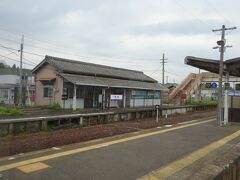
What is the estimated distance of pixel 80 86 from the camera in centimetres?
2739

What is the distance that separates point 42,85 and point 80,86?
4046 millimetres

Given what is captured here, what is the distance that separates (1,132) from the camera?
12.7 metres

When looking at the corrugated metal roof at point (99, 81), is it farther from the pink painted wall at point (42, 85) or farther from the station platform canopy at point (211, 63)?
the station platform canopy at point (211, 63)

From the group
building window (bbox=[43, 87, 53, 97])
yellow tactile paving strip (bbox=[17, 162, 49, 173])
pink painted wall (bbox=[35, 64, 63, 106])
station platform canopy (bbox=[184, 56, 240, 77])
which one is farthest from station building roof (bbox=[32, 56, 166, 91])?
yellow tactile paving strip (bbox=[17, 162, 49, 173])

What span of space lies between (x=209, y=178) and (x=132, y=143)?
527cm

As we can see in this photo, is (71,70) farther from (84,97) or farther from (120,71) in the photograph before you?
(120,71)

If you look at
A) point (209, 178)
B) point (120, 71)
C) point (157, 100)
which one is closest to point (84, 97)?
point (120, 71)

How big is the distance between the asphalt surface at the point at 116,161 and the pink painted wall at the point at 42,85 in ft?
52.7

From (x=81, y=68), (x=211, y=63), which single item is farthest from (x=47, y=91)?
(x=211, y=63)

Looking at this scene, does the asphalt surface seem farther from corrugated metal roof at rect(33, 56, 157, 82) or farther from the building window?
the building window

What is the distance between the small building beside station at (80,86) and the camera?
26234 mm

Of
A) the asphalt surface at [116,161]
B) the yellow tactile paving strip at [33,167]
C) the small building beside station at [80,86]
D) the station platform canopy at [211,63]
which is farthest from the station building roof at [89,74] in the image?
the yellow tactile paving strip at [33,167]

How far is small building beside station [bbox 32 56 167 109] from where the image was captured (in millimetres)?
26234

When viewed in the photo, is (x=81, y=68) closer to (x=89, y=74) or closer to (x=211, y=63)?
(x=89, y=74)
